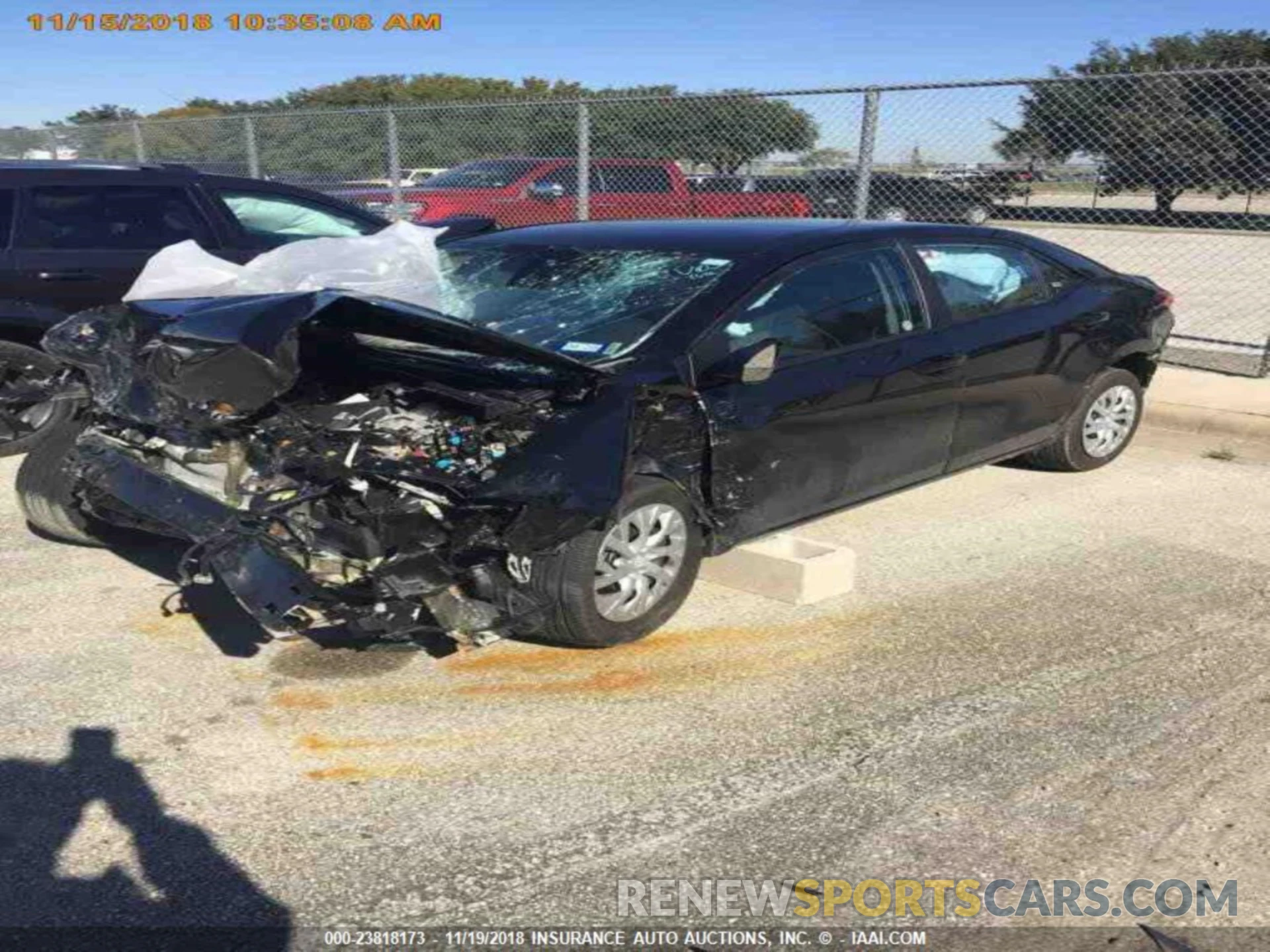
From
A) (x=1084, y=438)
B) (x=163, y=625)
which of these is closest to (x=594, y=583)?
(x=163, y=625)

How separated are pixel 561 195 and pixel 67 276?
6.89m

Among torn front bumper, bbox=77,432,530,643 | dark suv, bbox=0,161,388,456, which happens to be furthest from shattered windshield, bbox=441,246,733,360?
dark suv, bbox=0,161,388,456

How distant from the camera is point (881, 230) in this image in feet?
16.0

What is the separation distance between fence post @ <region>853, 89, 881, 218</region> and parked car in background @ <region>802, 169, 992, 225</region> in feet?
0.34

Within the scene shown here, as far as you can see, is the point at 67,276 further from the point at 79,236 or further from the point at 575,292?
the point at 575,292

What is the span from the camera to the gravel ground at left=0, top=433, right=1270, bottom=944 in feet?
9.00

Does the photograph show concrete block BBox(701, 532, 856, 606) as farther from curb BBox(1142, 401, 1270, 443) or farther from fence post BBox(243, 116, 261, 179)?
fence post BBox(243, 116, 261, 179)

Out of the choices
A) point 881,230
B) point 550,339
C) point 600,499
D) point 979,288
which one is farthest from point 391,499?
point 979,288

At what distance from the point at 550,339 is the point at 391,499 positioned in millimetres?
1062

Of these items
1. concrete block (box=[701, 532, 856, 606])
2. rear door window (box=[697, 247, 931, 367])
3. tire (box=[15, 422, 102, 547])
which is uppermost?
rear door window (box=[697, 247, 931, 367])

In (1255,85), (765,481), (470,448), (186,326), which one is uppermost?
(1255,85)

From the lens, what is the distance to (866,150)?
8.76 metres

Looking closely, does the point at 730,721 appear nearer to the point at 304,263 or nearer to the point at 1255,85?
the point at 304,263

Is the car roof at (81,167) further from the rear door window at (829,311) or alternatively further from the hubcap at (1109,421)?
the hubcap at (1109,421)
